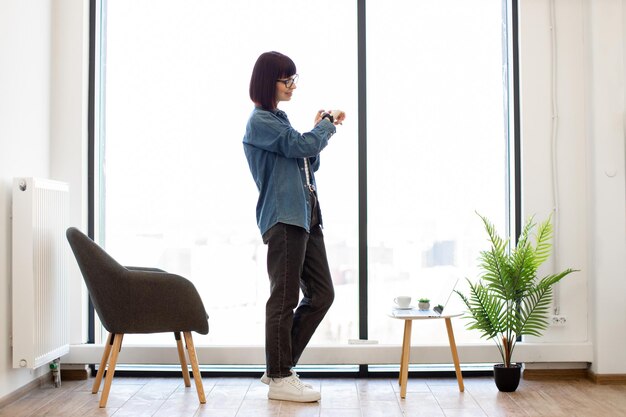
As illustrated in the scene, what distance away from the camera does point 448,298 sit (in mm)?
4062

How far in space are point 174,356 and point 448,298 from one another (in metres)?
1.45

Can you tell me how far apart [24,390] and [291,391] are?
123 cm

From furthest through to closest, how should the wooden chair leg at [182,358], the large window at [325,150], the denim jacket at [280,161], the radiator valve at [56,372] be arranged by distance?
the large window at [325,150] < the radiator valve at [56,372] < the wooden chair leg at [182,358] < the denim jacket at [280,161]

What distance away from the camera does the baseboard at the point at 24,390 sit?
332cm

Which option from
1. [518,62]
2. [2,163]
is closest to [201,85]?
[2,163]

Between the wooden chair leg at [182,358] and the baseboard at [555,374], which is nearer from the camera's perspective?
the wooden chair leg at [182,358]

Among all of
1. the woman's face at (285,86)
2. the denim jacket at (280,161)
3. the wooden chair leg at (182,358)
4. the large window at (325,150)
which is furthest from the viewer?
the large window at (325,150)

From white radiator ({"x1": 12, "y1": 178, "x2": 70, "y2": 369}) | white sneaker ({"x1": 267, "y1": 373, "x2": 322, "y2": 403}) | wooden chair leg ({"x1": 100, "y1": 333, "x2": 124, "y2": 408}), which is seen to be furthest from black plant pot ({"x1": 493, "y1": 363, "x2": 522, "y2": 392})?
white radiator ({"x1": 12, "y1": 178, "x2": 70, "y2": 369})

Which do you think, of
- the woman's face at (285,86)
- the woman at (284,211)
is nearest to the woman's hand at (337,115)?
the woman at (284,211)

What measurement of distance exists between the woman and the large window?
60cm

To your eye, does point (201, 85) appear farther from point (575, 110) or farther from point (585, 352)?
point (585, 352)

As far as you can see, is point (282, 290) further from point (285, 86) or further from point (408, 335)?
point (285, 86)

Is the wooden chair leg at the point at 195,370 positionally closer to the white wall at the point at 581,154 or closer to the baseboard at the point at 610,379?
the white wall at the point at 581,154

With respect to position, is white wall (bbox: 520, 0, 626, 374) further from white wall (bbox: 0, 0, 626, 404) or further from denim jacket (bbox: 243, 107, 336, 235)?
denim jacket (bbox: 243, 107, 336, 235)
